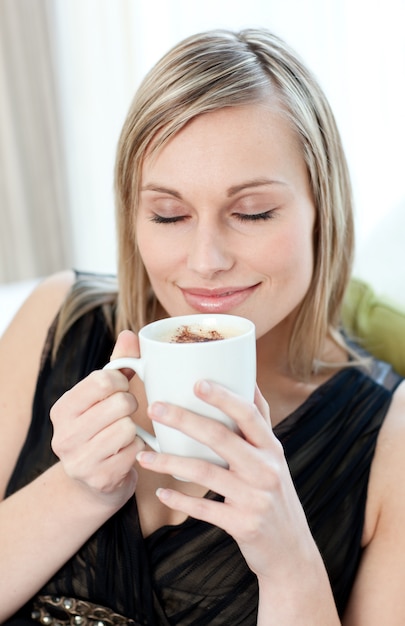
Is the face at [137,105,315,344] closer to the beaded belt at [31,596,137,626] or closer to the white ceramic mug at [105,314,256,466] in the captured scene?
the white ceramic mug at [105,314,256,466]

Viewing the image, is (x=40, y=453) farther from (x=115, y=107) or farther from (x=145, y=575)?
(x=115, y=107)

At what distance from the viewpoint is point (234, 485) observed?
32.4 inches

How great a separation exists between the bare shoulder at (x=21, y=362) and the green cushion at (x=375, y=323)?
58cm

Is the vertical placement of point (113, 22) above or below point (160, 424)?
above

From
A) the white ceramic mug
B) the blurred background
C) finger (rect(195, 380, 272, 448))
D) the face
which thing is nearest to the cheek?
the face

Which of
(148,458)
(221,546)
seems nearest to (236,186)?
(148,458)

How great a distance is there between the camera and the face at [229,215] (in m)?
1.08

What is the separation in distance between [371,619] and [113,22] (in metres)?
2.21

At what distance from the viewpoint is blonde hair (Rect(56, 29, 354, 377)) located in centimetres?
111

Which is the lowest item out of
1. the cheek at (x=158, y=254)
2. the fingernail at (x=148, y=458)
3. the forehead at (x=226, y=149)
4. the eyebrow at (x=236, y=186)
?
the fingernail at (x=148, y=458)

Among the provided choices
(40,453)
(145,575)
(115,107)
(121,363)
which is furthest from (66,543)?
(115,107)

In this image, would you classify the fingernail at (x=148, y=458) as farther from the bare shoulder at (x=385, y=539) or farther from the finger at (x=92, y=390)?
the bare shoulder at (x=385, y=539)

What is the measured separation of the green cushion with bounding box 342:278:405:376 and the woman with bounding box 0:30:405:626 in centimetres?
17

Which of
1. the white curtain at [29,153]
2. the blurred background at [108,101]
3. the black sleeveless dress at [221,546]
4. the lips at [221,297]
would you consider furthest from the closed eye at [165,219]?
A: the white curtain at [29,153]
